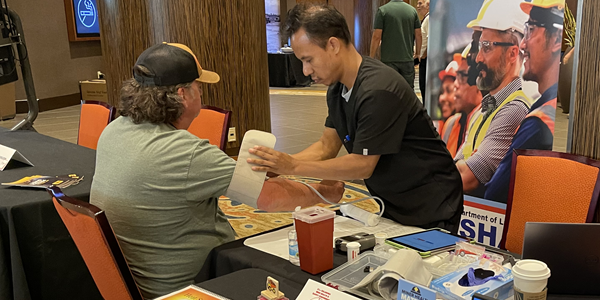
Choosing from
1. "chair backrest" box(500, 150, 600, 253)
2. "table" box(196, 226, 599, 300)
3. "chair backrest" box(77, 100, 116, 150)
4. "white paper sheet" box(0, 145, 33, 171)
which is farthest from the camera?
"chair backrest" box(77, 100, 116, 150)

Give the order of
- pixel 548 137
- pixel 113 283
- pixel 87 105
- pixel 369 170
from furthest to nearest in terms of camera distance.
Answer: pixel 87 105
pixel 548 137
pixel 369 170
pixel 113 283

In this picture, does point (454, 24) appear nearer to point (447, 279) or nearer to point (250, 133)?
point (250, 133)

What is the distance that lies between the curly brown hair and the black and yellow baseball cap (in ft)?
0.05

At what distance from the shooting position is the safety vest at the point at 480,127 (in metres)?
2.80

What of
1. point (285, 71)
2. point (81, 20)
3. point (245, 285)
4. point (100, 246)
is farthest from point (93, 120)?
point (285, 71)

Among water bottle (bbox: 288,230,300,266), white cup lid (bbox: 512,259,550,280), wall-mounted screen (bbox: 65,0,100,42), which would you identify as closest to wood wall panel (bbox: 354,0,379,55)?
wall-mounted screen (bbox: 65,0,100,42)

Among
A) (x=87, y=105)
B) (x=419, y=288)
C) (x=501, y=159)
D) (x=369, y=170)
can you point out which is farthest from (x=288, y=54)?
(x=419, y=288)

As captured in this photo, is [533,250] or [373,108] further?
[373,108]

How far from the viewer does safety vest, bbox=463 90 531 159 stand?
2.80 m

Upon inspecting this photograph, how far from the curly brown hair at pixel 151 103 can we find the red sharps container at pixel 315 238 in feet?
1.81

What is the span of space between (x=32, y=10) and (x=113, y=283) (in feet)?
29.5

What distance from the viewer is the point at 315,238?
133 centimetres

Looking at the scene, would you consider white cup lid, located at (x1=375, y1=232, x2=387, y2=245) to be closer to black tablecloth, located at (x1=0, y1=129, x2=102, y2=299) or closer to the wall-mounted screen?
black tablecloth, located at (x1=0, y1=129, x2=102, y2=299)

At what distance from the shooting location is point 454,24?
9.83 feet
